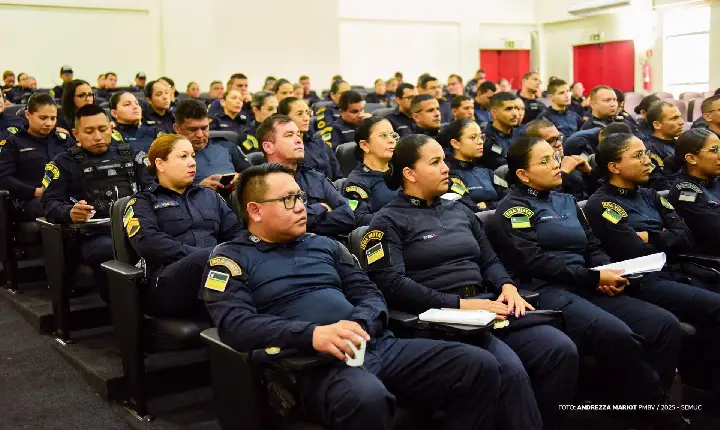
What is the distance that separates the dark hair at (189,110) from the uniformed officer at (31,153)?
1.00m

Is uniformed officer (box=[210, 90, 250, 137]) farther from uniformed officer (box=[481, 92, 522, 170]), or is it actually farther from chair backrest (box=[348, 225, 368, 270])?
chair backrest (box=[348, 225, 368, 270])

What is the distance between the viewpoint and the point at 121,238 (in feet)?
9.61

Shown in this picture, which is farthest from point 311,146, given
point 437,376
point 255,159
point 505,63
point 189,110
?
point 505,63

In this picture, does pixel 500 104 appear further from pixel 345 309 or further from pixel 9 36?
pixel 9 36

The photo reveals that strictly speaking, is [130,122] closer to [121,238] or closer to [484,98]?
[121,238]

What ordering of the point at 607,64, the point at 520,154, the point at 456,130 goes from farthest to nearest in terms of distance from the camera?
1. the point at 607,64
2. the point at 456,130
3. the point at 520,154

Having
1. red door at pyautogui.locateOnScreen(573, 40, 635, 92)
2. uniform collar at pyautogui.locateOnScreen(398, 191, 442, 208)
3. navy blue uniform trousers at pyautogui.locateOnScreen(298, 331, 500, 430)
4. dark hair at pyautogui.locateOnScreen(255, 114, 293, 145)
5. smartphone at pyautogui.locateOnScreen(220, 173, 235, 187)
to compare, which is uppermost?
red door at pyautogui.locateOnScreen(573, 40, 635, 92)

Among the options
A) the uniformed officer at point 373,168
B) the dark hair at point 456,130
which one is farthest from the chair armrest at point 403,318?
the dark hair at point 456,130

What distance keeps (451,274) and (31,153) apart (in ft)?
9.92

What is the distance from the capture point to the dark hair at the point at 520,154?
119 inches

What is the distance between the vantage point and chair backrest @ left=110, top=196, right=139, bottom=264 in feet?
9.57

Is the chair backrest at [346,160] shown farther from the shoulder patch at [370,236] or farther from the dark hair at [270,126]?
the shoulder patch at [370,236]

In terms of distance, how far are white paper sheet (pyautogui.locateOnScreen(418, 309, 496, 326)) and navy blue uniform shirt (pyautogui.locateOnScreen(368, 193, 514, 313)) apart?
0.59 feet

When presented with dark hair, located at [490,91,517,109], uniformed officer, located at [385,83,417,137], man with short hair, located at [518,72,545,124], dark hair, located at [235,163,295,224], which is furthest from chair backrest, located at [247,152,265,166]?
man with short hair, located at [518,72,545,124]
